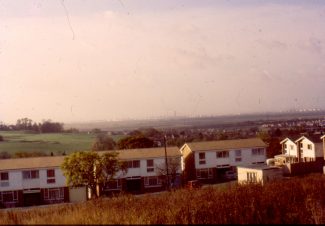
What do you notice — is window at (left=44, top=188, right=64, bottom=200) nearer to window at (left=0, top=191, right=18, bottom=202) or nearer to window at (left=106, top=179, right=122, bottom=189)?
window at (left=0, top=191, right=18, bottom=202)

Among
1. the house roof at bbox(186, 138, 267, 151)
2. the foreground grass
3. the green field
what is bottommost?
the foreground grass

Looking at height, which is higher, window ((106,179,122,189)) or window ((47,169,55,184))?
window ((47,169,55,184))

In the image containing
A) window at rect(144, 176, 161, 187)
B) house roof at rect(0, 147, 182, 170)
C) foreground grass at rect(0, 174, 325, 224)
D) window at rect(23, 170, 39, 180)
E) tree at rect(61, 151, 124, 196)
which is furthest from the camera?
window at rect(144, 176, 161, 187)

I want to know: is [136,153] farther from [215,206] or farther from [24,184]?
[215,206]

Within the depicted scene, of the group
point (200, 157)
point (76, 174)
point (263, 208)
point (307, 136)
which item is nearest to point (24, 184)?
point (76, 174)

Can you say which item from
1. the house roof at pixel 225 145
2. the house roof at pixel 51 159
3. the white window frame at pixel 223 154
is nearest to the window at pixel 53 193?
the house roof at pixel 51 159

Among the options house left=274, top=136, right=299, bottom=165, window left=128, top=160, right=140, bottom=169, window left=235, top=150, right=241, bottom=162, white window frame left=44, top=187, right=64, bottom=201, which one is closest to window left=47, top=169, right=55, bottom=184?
white window frame left=44, top=187, right=64, bottom=201

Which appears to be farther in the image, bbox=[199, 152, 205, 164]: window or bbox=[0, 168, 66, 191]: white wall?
bbox=[199, 152, 205, 164]: window
